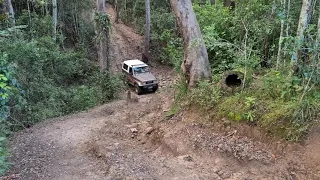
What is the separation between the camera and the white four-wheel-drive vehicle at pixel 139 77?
1642cm

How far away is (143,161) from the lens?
6.67 metres

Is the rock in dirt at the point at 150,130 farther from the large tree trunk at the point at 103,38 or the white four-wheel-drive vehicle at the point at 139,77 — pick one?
the large tree trunk at the point at 103,38

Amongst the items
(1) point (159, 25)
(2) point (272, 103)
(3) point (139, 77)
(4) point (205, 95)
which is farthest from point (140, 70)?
(2) point (272, 103)

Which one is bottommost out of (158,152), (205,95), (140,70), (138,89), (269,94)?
(138,89)

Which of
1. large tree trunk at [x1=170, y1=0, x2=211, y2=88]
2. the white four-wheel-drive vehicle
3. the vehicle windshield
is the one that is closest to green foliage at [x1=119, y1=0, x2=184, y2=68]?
the vehicle windshield

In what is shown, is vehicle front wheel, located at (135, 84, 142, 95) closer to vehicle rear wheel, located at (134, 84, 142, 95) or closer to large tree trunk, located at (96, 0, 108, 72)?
vehicle rear wheel, located at (134, 84, 142, 95)

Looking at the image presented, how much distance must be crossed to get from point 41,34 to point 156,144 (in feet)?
41.6

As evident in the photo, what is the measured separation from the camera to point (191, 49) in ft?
27.0

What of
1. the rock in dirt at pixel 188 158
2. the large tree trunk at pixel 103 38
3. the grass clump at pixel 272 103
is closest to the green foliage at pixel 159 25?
the large tree trunk at pixel 103 38

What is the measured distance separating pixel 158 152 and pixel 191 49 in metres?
2.82

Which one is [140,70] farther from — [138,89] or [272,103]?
[272,103]

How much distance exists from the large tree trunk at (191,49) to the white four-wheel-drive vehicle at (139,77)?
8121mm

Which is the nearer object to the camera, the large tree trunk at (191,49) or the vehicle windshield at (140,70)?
the large tree trunk at (191,49)

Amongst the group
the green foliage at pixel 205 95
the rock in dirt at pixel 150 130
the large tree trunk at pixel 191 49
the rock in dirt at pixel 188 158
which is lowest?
the rock in dirt at pixel 150 130
